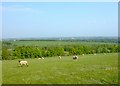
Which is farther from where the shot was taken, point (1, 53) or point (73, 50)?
point (73, 50)

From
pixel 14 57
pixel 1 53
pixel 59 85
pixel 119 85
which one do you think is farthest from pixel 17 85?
pixel 14 57

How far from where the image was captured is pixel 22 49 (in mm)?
94500

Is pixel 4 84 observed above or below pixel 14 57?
above

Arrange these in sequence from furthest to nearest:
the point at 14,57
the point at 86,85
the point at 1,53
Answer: the point at 14,57
the point at 1,53
the point at 86,85

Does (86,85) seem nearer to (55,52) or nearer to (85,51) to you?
(55,52)

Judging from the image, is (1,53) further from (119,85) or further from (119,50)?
(119,85)

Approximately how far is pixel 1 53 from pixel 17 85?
212ft

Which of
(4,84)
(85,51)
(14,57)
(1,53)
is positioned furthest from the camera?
(85,51)

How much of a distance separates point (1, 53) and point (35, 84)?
64.8 meters

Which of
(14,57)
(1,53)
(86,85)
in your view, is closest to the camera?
(86,85)

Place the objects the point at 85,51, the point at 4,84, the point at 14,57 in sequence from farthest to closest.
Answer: the point at 85,51 < the point at 14,57 < the point at 4,84

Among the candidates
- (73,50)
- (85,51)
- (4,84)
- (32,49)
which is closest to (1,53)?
(32,49)

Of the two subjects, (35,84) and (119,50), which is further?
(119,50)

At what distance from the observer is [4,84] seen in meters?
21.1
